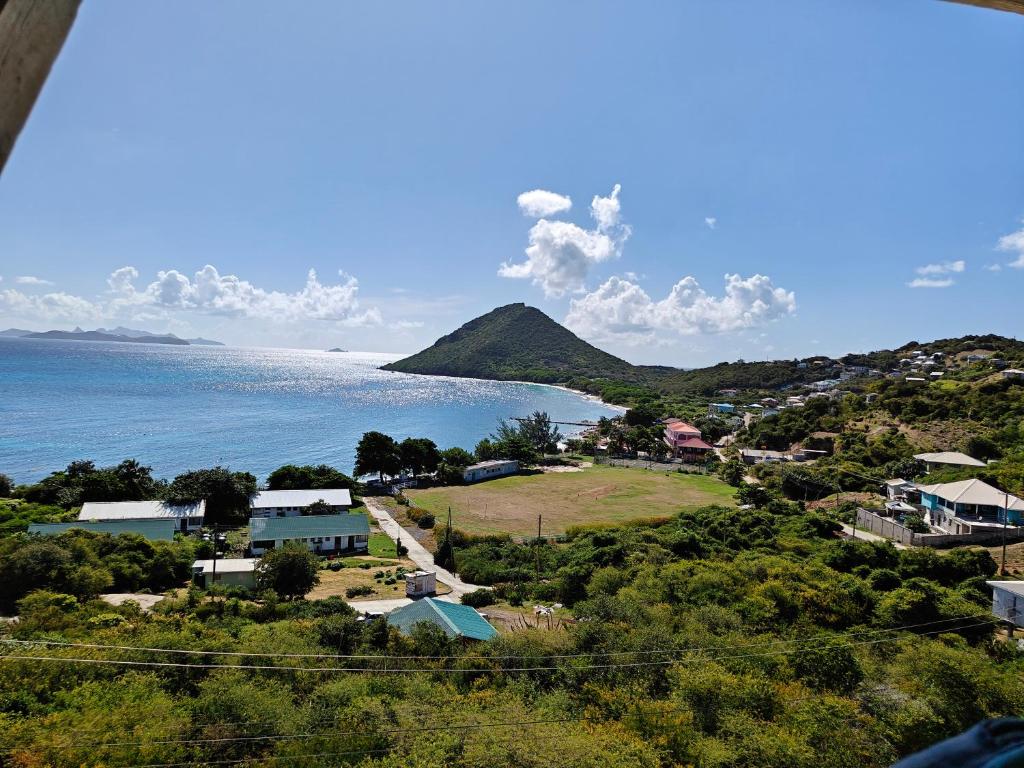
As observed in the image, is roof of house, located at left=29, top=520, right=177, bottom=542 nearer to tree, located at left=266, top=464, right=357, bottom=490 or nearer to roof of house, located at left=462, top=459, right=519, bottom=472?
tree, located at left=266, top=464, right=357, bottom=490

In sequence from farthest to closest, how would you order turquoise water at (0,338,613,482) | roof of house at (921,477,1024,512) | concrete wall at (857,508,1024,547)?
1. turquoise water at (0,338,613,482)
2. roof of house at (921,477,1024,512)
3. concrete wall at (857,508,1024,547)

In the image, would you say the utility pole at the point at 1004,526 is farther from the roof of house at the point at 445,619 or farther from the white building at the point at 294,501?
the white building at the point at 294,501

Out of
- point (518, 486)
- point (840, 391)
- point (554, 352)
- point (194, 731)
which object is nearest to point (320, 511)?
point (518, 486)

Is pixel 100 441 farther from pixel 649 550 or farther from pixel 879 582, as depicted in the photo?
pixel 879 582

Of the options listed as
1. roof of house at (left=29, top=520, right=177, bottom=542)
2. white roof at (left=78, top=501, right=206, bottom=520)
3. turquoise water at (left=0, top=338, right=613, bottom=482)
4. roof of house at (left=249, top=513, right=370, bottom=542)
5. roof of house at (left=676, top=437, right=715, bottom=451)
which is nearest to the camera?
roof of house at (left=29, top=520, right=177, bottom=542)

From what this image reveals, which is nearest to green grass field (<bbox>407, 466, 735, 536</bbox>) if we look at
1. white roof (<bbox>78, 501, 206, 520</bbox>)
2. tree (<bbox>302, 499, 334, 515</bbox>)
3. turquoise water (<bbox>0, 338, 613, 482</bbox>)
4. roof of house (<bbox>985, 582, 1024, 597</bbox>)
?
tree (<bbox>302, 499, 334, 515</bbox>)

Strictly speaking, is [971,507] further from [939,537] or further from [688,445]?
[688,445]

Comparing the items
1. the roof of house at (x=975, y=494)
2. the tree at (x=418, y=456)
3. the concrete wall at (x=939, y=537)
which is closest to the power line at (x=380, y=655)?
the concrete wall at (x=939, y=537)
